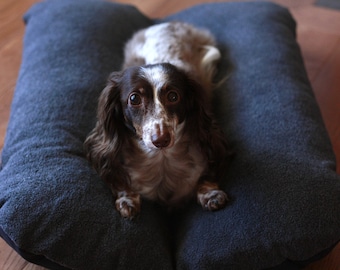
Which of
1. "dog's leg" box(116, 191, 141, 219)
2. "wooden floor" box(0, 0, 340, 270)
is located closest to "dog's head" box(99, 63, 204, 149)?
"dog's leg" box(116, 191, 141, 219)

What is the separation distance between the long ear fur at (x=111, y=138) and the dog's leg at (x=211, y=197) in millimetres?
314

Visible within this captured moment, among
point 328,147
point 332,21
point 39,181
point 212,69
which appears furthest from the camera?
point 332,21

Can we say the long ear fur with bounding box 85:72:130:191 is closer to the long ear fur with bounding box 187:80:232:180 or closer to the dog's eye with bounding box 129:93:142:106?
the dog's eye with bounding box 129:93:142:106

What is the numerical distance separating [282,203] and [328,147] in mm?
442

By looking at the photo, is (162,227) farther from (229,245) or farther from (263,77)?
(263,77)

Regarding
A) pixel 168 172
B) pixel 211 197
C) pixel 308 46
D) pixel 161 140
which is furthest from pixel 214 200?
pixel 308 46

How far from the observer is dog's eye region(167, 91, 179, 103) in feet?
5.31

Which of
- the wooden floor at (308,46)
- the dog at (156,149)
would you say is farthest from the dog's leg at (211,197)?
the wooden floor at (308,46)

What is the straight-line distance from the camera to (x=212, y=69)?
7.88ft

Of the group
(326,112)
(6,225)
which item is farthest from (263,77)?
(6,225)

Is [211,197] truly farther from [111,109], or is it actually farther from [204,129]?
[111,109]

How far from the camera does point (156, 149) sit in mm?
1690

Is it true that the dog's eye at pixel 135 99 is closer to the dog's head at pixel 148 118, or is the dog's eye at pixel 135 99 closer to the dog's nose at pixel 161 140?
the dog's head at pixel 148 118

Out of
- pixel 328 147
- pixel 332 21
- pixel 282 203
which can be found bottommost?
pixel 332 21
